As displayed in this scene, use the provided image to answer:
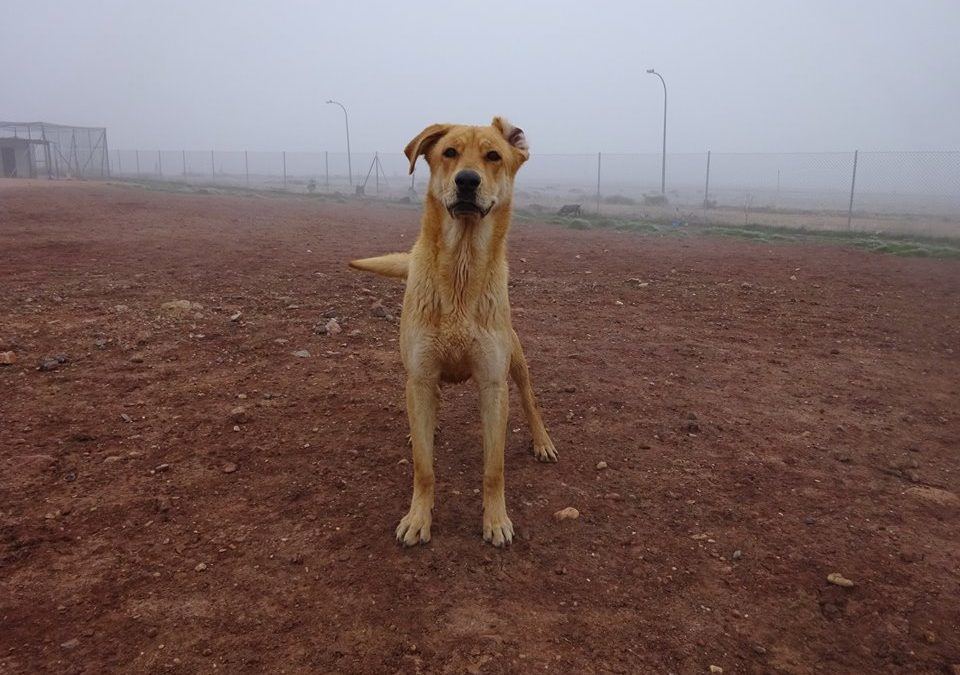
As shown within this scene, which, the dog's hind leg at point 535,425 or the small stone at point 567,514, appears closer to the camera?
the small stone at point 567,514

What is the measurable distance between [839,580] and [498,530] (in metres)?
1.50

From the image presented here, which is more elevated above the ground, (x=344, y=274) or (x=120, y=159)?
(x=120, y=159)

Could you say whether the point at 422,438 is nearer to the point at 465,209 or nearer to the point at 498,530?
the point at 498,530

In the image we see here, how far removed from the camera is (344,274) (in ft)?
29.2

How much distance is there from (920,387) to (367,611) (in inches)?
194

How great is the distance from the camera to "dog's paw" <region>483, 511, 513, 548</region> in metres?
3.08

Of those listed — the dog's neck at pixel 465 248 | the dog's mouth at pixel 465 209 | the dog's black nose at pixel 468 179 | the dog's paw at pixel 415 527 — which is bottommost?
the dog's paw at pixel 415 527

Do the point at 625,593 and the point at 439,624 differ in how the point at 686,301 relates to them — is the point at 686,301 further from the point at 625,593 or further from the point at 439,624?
the point at 439,624

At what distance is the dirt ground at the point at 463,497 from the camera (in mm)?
2426

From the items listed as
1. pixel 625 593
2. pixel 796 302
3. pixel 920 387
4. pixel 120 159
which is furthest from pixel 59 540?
pixel 120 159

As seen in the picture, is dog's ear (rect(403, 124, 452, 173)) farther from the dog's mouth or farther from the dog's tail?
the dog's tail

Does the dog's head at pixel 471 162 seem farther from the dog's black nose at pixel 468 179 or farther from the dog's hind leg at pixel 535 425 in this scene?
the dog's hind leg at pixel 535 425

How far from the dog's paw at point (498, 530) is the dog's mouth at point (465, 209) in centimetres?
146

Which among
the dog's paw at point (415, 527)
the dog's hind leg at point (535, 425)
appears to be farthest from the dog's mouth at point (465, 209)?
the dog's paw at point (415, 527)
